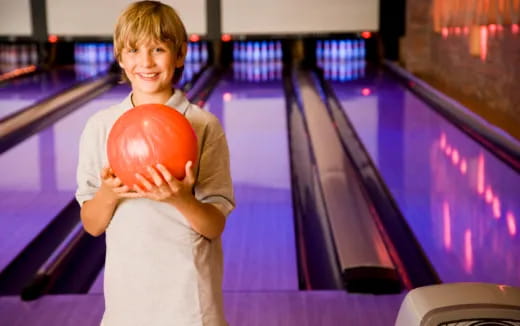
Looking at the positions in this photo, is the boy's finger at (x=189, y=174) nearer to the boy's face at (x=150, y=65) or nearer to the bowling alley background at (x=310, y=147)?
the boy's face at (x=150, y=65)

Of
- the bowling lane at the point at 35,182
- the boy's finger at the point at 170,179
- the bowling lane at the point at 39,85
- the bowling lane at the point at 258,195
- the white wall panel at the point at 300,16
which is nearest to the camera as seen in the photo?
the boy's finger at the point at 170,179

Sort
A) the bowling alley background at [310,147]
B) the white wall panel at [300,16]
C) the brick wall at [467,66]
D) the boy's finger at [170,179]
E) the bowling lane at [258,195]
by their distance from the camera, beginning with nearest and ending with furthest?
the boy's finger at [170,179], the bowling alley background at [310,147], the bowling lane at [258,195], the brick wall at [467,66], the white wall panel at [300,16]

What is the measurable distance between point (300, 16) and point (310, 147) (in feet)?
13.0

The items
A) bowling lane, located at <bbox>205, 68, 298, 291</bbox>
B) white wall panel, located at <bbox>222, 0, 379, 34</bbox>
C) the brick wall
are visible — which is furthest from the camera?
white wall panel, located at <bbox>222, 0, 379, 34</bbox>

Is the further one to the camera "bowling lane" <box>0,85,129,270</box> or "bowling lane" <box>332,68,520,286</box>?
"bowling lane" <box>0,85,129,270</box>

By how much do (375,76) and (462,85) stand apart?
801mm

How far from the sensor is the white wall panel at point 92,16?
25.9 feet

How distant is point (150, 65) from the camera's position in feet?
3.97

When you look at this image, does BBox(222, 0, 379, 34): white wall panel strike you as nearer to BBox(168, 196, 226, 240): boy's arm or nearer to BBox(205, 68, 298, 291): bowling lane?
BBox(205, 68, 298, 291): bowling lane

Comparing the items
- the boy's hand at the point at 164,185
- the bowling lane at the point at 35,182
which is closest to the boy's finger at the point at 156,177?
the boy's hand at the point at 164,185

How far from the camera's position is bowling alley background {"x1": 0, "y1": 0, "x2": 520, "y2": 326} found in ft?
7.90

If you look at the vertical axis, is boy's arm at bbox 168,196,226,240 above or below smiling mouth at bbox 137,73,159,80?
below

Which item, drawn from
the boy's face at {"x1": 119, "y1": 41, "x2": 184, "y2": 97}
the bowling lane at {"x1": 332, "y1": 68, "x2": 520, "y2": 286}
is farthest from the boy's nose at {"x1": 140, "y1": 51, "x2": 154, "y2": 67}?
the bowling lane at {"x1": 332, "y1": 68, "x2": 520, "y2": 286}

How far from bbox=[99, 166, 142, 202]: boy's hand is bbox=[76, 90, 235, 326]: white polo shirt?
0.05m
